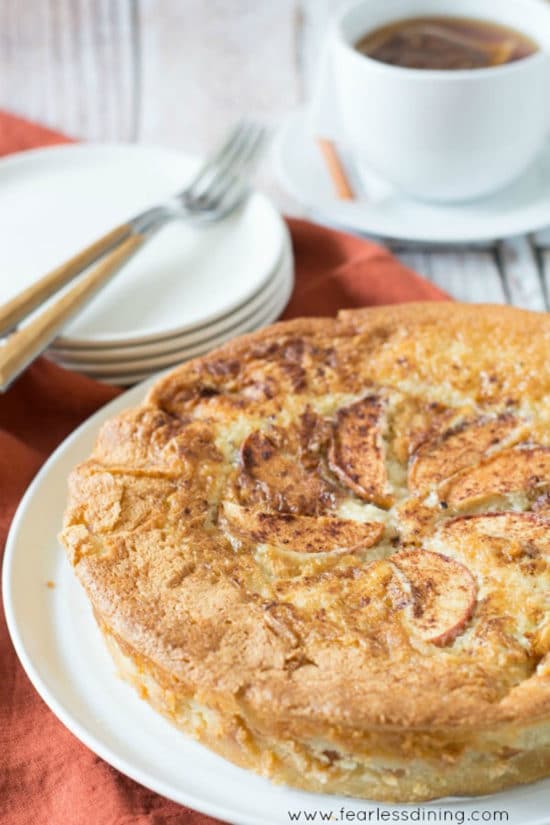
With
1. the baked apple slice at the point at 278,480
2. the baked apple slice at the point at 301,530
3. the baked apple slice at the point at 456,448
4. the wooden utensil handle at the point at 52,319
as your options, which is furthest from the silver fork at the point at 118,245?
the baked apple slice at the point at 456,448

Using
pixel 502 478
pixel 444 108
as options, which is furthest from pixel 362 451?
Result: pixel 444 108

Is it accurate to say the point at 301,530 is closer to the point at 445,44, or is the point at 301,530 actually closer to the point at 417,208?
the point at 417,208

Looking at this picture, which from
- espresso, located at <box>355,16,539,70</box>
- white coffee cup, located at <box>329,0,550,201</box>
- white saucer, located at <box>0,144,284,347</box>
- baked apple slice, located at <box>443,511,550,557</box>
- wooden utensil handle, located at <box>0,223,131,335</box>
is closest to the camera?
baked apple slice, located at <box>443,511,550,557</box>

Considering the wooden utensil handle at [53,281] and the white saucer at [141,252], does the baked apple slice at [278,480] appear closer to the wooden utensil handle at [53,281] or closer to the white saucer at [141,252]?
the white saucer at [141,252]

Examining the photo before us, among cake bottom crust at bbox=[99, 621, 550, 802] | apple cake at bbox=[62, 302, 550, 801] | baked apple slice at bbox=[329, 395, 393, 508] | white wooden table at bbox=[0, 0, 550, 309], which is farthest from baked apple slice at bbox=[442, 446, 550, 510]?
white wooden table at bbox=[0, 0, 550, 309]

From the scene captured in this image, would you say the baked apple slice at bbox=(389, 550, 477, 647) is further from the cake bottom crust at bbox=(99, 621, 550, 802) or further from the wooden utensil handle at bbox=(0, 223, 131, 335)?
the wooden utensil handle at bbox=(0, 223, 131, 335)

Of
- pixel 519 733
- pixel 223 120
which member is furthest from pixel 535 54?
pixel 519 733

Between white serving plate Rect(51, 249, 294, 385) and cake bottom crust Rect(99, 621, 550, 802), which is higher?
cake bottom crust Rect(99, 621, 550, 802)
